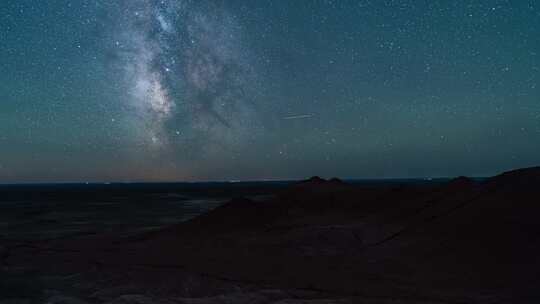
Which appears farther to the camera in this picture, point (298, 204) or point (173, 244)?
point (298, 204)

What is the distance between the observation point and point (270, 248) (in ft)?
57.5

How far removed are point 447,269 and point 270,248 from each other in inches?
283

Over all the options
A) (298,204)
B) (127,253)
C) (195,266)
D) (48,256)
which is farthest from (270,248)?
(298,204)

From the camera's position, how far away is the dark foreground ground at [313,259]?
34.1 ft

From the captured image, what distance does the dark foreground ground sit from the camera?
34.1 feet

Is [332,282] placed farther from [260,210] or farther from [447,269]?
[260,210]

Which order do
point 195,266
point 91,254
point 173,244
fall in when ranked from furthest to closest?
point 173,244 → point 91,254 → point 195,266

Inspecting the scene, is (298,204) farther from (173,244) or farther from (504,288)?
(504,288)

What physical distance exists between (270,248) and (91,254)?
716 centimetres

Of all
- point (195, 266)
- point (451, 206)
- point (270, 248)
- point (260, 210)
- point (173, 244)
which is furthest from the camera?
point (260, 210)

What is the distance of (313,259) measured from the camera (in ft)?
49.3

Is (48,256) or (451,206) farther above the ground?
(451,206)

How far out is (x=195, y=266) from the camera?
45.7ft

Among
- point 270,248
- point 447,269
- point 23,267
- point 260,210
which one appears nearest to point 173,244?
point 270,248
